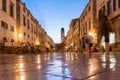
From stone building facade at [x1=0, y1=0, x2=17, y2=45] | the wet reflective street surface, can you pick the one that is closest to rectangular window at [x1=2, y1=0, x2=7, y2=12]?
stone building facade at [x1=0, y1=0, x2=17, y2=45]

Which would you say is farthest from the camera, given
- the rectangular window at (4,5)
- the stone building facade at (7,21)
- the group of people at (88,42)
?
the rectangular window at (4,5)

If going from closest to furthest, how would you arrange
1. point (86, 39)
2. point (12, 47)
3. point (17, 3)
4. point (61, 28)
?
point (86, 39) < point (12, 47) < point (17, 3) < point (61, 28)

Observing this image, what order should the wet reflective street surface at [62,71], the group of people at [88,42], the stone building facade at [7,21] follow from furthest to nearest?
the stone building facade at [7,21] → the group of people at [88,42] → the wet reflective street surface at [62,71]

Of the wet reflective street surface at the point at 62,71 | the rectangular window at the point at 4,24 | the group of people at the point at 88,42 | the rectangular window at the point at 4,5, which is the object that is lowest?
the wet reflective street surface at the point at 62,71

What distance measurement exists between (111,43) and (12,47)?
10553 millimetres

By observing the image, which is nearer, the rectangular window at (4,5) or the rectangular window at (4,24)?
the rectangular window at (4,24)

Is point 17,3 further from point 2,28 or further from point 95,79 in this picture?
point 95,79

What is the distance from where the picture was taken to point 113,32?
79.7 feet

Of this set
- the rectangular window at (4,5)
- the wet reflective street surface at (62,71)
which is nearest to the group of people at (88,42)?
the rectangular window at (4,5)

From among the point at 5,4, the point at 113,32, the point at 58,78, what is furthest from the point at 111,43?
the point at 58,78

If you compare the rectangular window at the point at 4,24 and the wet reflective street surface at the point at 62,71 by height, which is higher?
the rectangular window at the point at 4,24

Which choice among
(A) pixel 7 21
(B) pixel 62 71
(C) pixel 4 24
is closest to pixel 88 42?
(C) pixel 4 24

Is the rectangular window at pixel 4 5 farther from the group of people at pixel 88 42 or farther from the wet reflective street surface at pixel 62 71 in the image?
the wet reflective street surface at pixel 62 71

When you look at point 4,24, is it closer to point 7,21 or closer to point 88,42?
point 7,21
